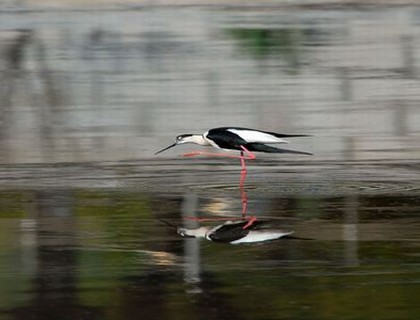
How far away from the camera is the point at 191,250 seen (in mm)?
9828

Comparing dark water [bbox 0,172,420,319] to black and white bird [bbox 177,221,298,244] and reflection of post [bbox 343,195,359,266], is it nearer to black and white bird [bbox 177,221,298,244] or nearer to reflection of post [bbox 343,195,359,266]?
reflection of post [bbox 343,195,359,266]

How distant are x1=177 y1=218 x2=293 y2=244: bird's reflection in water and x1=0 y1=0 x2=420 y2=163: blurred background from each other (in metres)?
4.52

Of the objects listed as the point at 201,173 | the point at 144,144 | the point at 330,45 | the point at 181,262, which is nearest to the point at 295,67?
the point at 330,45

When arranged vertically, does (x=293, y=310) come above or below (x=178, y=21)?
below

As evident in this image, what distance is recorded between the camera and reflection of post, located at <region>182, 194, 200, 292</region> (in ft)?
29.2

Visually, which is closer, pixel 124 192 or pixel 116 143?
pixel 124 192

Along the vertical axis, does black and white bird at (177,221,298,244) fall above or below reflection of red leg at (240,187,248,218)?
below

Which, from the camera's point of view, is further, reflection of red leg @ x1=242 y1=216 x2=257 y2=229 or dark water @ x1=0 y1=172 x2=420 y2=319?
reflection of red leg @ x1=242 y1=216 x2=257 y2=229

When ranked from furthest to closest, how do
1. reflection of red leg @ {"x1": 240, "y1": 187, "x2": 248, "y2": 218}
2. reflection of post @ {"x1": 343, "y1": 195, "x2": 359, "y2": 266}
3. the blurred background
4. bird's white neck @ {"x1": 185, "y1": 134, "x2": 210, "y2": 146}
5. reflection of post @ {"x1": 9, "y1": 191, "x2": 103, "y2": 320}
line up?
the blurred background, bird's white neck @ {"x1": 185, "y1": 134, "x2": 210, "y2": 146}, reflection of red leg @ {"x1": 240, "y1": 187, "x2": 248, "y2": 218}, reflection of post @ {"x1": 343, "y1": 195, "x2": 359, "y2": 266}, reflection of post @ {"x1": 9, "y1": 191, "x2": 103, "y2": 320}

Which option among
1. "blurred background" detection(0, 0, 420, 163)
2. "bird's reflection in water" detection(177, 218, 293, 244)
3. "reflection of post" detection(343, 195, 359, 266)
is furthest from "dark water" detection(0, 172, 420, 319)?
"blurred background" detection(0, 0, 420, 163)

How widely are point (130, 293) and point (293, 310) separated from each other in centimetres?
95

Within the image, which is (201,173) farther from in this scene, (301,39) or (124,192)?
(301,39)

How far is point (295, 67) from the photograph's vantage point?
23.4 meters

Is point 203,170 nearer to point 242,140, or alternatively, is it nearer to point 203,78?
point 242,140
